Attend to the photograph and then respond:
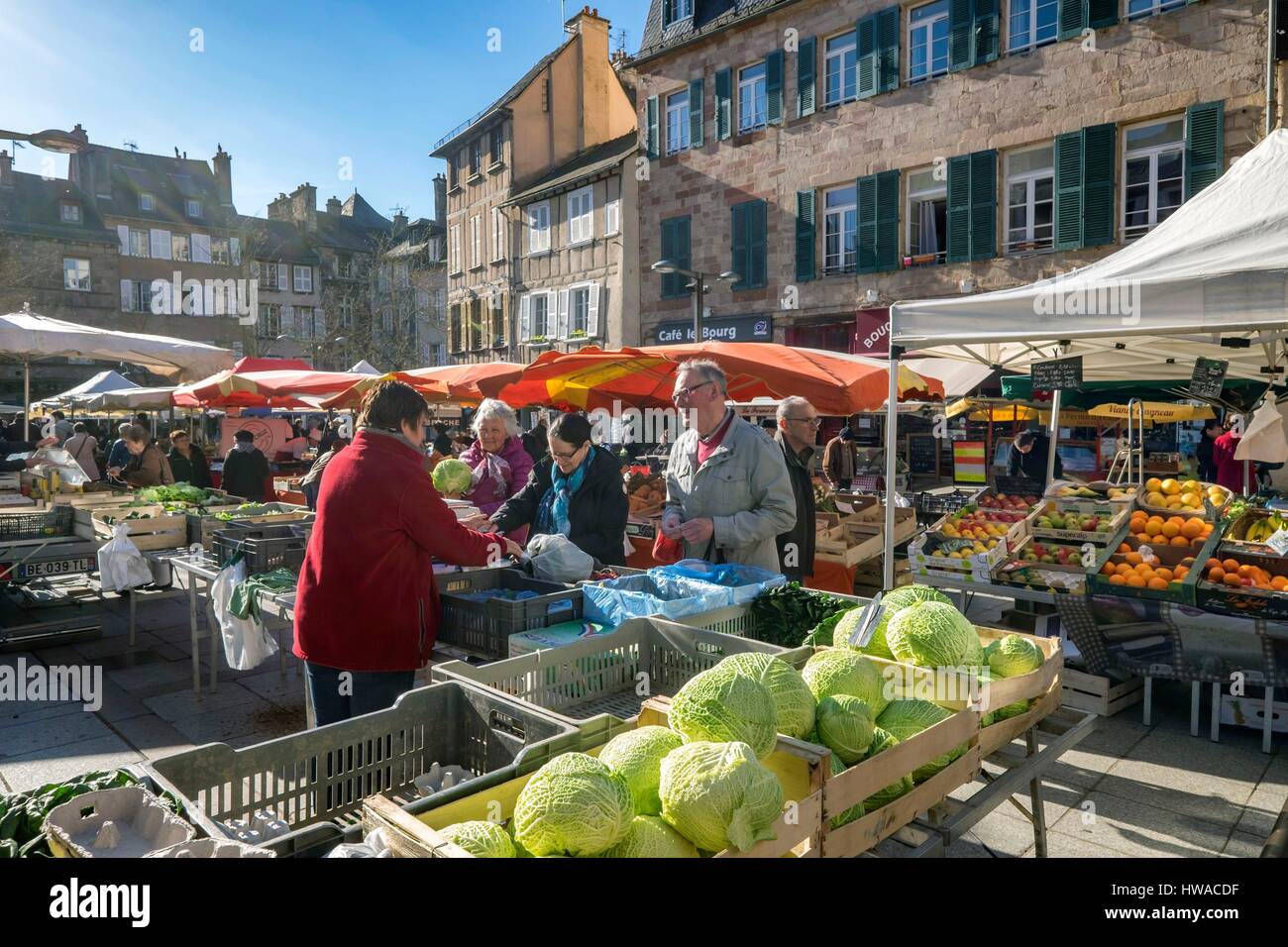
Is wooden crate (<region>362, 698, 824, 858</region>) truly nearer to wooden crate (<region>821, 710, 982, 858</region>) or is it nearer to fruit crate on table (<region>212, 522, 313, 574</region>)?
wooden crate (<region>821, 710, 982, 858</region>)

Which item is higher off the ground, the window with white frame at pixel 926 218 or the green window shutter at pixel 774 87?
the green window shutter at pixel 774 87

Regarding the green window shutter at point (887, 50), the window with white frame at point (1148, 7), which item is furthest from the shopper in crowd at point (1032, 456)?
the green window shutter at point (887, 50)

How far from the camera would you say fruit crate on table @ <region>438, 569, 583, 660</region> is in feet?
10.6

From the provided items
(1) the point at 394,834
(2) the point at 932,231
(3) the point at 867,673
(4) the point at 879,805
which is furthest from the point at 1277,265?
(2) the point at 932,231

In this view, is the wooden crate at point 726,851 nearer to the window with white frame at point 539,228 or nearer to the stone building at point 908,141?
the stone building at point 908,141

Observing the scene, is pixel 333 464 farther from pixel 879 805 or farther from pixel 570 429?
pixel 879 805

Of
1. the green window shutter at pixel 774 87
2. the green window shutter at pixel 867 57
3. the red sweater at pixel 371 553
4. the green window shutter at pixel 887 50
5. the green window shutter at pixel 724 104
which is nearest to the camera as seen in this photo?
the red sweater at pixel 371 553

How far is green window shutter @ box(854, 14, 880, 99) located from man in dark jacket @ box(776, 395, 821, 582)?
13714 millimetres

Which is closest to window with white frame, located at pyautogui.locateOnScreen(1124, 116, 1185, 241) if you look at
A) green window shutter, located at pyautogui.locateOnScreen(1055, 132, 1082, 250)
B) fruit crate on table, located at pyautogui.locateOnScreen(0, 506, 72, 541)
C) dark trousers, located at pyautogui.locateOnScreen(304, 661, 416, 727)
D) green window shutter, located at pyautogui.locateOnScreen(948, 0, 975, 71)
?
green window shutter, located at pyautogui.locateOnScreen(1055, 132, 1082, 250)

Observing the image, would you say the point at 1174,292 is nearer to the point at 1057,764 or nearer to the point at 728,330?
the point at 1057,764

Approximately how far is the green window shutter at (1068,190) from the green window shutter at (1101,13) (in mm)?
1743

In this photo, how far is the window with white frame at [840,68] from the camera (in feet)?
58.4

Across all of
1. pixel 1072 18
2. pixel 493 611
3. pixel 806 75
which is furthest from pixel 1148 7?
pixel 493 611
